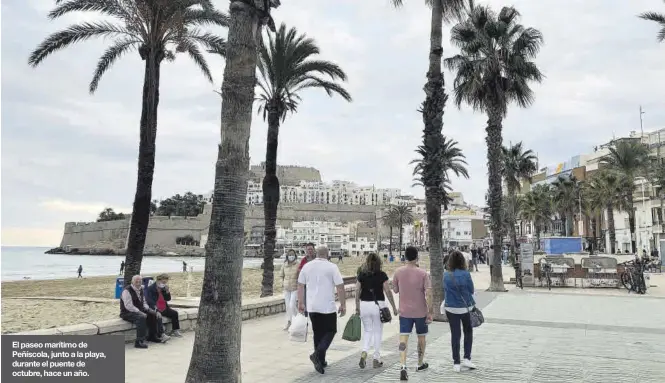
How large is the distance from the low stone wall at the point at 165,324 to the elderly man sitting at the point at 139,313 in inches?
5.9

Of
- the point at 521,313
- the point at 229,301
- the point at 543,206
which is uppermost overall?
the point at 543,206

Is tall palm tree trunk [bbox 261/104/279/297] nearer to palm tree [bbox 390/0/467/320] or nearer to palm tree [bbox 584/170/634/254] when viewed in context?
palm tree [bbox 390/0/467/320]

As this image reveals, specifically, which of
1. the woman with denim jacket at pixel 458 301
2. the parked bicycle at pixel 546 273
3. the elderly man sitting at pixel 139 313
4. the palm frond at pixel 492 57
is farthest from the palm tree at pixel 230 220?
the parked bicycle at pixel 546 273

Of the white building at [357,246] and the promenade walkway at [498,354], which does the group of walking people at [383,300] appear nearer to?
the promenade walkway at [498,354]

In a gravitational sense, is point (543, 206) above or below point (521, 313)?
above

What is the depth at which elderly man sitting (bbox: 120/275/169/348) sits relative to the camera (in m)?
7.70

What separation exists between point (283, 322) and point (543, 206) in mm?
63678

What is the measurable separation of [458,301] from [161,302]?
4826mm

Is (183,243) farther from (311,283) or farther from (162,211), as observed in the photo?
(311,283)

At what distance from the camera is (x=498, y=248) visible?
1988 centimetres

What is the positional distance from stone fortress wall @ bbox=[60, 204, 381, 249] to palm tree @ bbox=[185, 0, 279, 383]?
398ft

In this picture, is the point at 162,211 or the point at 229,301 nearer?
the point at 229,301

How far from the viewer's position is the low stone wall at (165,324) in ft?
21.7

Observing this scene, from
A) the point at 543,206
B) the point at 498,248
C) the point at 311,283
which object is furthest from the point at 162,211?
the point at 311,283
